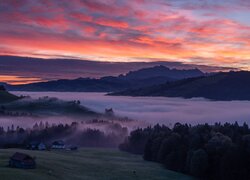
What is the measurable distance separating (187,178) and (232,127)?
49.5 meters

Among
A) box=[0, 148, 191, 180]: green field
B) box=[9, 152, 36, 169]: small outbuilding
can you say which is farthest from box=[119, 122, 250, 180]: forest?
box=[9, 152, 36, 169]: small outbuilding

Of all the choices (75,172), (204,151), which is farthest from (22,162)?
(204,151)

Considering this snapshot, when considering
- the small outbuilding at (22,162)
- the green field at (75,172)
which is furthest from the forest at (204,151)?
the small outbuilding at (22,162)

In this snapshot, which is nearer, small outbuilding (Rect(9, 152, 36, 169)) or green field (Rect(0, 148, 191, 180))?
green field (Rect(0, 148, 191, 180))

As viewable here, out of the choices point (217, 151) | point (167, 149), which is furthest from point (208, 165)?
point (167, 149)

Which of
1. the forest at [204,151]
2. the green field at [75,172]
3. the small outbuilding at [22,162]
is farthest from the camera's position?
the forest at [204,151]

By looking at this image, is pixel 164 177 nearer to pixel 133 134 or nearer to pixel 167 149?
pixel 167 149

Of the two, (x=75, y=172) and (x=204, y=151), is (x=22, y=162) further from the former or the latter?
(x=204, y=151)

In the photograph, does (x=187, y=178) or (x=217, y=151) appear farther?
(x=217, y=151)

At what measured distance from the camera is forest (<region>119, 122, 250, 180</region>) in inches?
4279

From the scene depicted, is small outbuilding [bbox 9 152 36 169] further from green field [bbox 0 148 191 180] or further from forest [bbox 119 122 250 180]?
forest [bbox 119 122 250 180]

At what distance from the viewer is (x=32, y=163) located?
90938 millimetres

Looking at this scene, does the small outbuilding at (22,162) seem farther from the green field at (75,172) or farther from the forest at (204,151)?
the forest at (204,151)

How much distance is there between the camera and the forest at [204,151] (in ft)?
357
